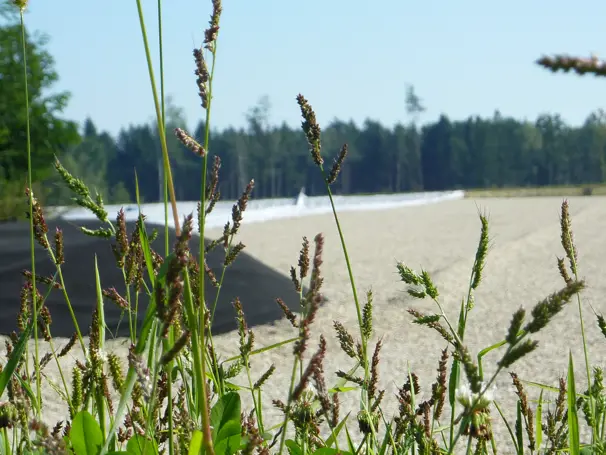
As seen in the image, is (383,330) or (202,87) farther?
(383,330)

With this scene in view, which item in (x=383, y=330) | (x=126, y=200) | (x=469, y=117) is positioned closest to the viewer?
(x=383, y=330)

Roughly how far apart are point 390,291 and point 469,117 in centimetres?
6681

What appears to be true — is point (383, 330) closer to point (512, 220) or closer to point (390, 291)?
point (390, 291)

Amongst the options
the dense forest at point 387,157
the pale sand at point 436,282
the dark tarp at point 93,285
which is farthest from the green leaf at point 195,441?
the dense forest at point 387,157

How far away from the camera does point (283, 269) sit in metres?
7.22

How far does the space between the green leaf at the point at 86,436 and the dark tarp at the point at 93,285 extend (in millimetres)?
3512

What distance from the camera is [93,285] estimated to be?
512 centimetres

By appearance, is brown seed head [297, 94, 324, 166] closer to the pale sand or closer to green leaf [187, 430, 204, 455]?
the pale sand

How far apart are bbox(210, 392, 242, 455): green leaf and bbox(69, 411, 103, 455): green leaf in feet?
0.59

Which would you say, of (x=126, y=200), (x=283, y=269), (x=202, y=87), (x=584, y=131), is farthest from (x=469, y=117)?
(x=202, y=87)

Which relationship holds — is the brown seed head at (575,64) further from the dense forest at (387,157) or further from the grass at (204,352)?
the dense forest at (387,157)

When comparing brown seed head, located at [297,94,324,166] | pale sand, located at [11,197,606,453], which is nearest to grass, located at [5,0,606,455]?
brown seed head, located at [297,94,324,166]

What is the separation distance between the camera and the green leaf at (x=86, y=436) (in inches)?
42.8

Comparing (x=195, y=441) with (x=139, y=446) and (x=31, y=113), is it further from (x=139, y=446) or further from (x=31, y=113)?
(x=31, y=113)
